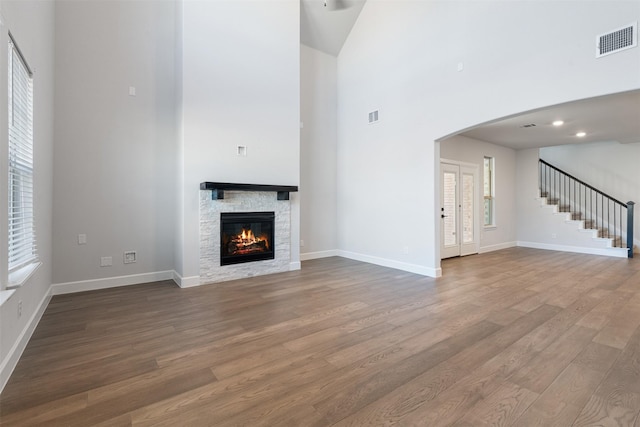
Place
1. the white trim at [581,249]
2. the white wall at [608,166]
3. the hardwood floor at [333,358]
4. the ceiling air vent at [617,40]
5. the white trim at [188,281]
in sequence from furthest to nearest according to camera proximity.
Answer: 1. the white wall at [608,166]
2. the white trim at [581,249]
3. the white trim at [188,281]
4. the ceiling air vent at [617,40]
5. the hardwood floor at [333,358]

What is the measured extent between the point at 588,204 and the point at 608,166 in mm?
1109

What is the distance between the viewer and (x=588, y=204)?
845cm

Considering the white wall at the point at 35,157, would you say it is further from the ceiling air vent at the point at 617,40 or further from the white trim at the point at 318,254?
the ceiling air vent at the point at 617,40

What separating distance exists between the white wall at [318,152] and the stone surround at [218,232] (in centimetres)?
113

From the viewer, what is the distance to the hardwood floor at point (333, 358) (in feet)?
5.78

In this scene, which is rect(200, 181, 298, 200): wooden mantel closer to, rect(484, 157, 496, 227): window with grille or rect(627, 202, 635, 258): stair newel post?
rect(484, 157, 496, 227): window with grille

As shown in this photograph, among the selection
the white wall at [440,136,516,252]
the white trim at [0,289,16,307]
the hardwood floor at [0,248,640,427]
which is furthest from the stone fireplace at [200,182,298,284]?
the white wall at [440,136,516,252]

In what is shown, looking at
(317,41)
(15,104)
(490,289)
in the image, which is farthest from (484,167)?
(15,104)

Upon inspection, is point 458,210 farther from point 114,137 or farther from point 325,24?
point 114,137

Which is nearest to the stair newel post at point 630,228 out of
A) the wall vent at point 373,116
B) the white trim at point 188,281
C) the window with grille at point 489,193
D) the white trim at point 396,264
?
the window with grille at point 489,193

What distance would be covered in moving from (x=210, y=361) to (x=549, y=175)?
10.7 m

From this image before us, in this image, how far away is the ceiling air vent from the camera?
3012 millimetres

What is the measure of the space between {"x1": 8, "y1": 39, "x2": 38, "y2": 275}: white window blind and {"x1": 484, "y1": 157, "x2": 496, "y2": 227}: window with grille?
877 cm

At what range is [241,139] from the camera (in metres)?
4.91
